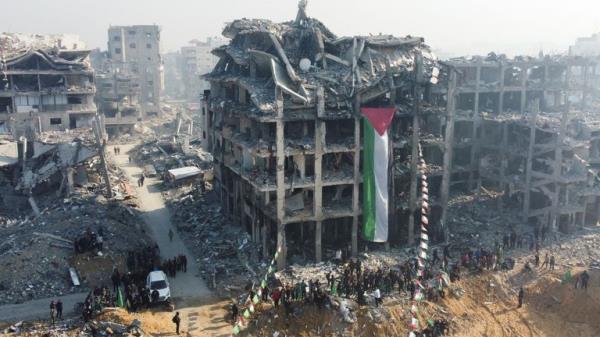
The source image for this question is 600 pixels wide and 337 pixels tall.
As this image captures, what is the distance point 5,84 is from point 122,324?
56.4 m

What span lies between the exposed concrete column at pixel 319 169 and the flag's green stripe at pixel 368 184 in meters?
3.06

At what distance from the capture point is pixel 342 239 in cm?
4328

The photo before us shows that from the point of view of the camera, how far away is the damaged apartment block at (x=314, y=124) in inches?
1534

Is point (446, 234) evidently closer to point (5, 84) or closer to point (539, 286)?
point (539, 286)

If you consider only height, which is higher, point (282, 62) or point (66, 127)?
point (282, 62)

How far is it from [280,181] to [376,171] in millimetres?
6785

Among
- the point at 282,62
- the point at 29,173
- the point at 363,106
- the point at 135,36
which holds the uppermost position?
the point at 135,36

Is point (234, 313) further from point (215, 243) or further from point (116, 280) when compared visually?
point (215, 243)

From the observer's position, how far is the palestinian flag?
129ft

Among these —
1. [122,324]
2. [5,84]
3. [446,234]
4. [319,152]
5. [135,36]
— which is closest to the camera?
[122,324]

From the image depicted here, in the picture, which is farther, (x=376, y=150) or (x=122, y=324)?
(x=376, y=150)

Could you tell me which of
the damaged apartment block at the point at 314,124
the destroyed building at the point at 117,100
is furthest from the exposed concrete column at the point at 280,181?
the destroyed building at the point at 117,100

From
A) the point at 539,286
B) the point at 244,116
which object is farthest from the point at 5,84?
the point at 539,286

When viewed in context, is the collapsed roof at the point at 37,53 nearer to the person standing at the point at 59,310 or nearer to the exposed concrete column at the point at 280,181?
the exposed concrete column at the point at 280,181
